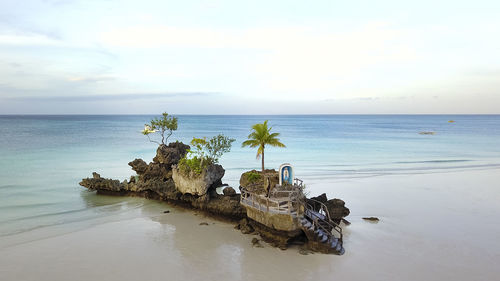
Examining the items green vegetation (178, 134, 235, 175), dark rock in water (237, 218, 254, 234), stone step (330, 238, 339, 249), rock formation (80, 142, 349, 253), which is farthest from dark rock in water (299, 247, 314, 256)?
green vegetation (178, 134, 235, 175)

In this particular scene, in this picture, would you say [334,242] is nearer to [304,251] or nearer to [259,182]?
[304,251]

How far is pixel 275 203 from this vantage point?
19.6 m

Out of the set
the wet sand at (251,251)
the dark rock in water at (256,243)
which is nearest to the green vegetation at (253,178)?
the wet sand at (251,251)

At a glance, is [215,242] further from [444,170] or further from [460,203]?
[444,170]

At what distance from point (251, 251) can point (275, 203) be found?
3.29 meters

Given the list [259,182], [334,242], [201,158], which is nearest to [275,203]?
[259,182]

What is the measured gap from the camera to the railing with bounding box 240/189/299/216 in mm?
18641

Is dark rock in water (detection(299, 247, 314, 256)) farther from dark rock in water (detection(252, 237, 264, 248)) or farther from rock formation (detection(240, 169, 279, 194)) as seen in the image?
rock formation (detection(240, 169, 279, 194))

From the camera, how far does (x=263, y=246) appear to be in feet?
62.4

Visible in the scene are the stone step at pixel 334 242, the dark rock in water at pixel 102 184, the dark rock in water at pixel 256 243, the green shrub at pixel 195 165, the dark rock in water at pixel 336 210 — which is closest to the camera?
the stone step at pixel 334 242

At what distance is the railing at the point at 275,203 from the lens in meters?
18.6

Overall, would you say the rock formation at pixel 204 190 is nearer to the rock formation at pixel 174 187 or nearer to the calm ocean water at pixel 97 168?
the rock formation at pixel 174 187

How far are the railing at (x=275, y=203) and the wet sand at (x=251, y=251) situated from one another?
2.27 metres

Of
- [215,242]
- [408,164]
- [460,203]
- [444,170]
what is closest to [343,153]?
[408,164]
